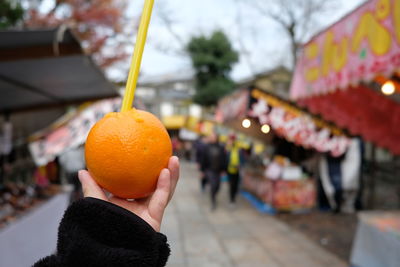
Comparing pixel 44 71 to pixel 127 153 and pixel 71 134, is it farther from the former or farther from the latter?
pixel 127 153

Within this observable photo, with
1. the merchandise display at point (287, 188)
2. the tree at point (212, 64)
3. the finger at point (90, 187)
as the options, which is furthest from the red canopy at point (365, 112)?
the tree at point (212, 64)

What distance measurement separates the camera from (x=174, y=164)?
0.89 metres

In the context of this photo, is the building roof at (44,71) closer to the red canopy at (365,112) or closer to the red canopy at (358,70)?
the red canopy at (358,70)

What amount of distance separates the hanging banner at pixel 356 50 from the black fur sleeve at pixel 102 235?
2.60 m

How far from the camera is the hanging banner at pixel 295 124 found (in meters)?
6.63

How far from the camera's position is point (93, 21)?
900 cm

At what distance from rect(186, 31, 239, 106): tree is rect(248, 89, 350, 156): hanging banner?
15.9 m

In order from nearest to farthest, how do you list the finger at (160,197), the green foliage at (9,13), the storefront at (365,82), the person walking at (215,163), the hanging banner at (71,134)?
the finger at (160,197) → the storefront at (365,82) → the hanging banner at (71,134) → the green foliage at (9,13) → the person walking at (215,163)

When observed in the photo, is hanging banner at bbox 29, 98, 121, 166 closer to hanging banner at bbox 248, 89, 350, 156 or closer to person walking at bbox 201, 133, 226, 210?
hanging banner at bbox 248, 89, 350, 156

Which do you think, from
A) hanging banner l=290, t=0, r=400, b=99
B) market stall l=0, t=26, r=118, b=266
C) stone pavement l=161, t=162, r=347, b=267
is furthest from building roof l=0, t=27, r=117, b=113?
stone pavement l=161, t=162, r=347, b=267

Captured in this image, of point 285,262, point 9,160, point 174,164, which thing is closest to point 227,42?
point 9,160

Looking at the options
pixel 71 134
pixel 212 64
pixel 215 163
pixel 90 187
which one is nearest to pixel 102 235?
pixel 90 187

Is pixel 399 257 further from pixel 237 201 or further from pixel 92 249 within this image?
pixel 237 201

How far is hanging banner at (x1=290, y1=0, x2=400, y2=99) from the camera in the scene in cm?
257
